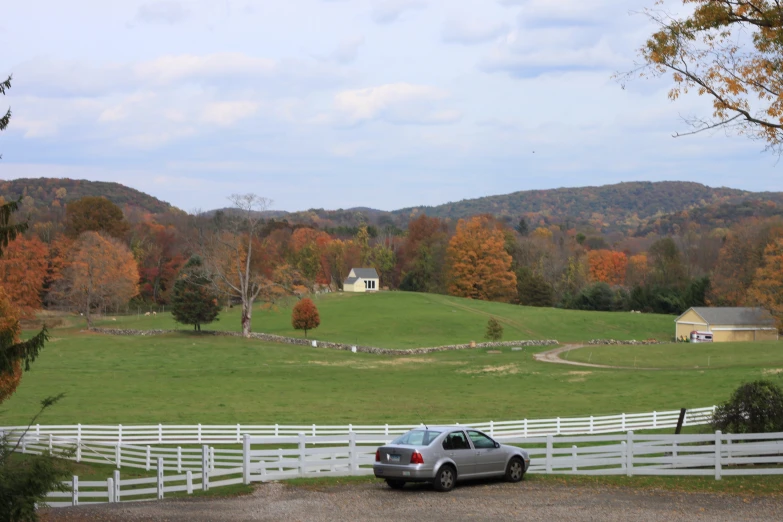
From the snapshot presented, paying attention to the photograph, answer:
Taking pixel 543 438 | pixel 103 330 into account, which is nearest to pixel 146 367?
pixel 103 330

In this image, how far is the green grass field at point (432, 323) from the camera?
8831 cm

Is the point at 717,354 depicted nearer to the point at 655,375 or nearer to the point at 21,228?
the point at 655,375

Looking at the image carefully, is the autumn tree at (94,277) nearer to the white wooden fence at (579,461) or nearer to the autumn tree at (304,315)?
the autumn tree at (304,315)

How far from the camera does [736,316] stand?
85.4m

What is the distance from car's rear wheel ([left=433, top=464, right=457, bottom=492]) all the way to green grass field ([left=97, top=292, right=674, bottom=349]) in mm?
61286

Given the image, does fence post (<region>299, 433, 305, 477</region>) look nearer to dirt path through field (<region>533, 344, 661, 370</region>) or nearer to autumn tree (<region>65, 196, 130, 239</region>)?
dirt path through field (<region>533, 344, 661, 370</region>)

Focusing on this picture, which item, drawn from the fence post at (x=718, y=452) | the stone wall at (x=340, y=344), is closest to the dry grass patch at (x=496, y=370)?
the stone wall at (x=340, y=344)

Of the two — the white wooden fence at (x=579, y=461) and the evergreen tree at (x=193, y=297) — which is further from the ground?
the evergreen tree at (x=193, y=297)

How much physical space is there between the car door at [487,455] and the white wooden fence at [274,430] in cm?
1140

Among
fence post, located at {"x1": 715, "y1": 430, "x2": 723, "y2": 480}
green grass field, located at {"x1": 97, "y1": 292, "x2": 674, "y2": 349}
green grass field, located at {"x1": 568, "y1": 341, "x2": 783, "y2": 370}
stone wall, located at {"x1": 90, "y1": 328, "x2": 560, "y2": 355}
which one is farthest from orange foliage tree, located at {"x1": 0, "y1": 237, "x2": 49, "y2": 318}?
fence post, located at {"x1": 715, "y1": 430, "x2": 723, "y2": 480}

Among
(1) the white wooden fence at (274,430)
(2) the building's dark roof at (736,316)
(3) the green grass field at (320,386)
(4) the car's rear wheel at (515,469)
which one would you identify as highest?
(2) the building's dark roof at (736,316)

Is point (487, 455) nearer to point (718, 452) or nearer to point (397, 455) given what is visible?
point (397, 455)

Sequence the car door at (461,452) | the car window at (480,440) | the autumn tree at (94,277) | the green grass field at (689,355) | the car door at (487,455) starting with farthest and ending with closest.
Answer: the autumn tree at (94,277) < the green grass field at (689,355) < the car window at (480,440) < the car door at (487,455) < the car door at (461,452)

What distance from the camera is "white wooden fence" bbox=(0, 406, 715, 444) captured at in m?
30.6
